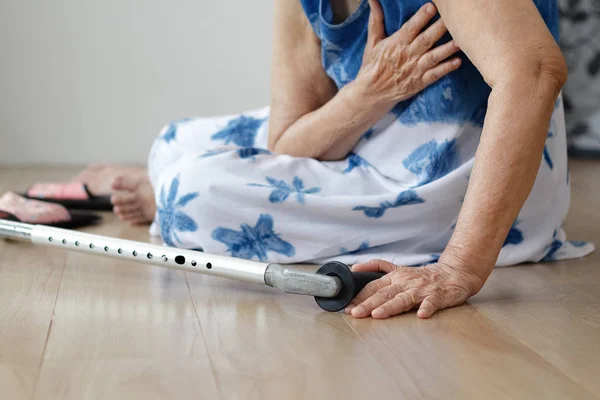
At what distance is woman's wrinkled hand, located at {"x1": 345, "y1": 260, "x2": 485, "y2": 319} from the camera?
3.58 ft

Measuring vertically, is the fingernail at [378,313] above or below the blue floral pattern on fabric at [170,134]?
above

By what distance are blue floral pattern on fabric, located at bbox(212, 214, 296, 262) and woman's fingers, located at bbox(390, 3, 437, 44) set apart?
0.44 m

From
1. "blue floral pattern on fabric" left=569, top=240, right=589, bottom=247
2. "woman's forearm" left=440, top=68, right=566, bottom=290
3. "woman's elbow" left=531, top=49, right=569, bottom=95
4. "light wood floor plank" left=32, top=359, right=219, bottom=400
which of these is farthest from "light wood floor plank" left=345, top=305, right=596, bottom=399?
"blue floral pattern on fabric" left=569, top=240, right=589, bottom=247

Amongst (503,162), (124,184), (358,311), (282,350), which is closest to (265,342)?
(282,350)

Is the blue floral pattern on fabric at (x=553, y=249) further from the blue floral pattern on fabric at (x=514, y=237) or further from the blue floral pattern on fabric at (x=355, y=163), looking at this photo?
the blue floral pattern on fabric at (x=355, y=163)

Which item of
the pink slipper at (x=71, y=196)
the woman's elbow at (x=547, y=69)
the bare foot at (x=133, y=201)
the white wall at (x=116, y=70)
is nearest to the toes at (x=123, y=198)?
the bare foot at (x=133, y=201)

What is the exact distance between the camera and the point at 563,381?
0.87 m

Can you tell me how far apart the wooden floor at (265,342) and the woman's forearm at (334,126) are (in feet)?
1.30

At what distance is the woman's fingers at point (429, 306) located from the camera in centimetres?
108

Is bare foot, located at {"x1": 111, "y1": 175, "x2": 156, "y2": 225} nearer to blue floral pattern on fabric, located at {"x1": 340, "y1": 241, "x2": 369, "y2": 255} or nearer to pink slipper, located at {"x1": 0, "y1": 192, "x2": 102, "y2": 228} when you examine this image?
pink slipper, located at {"x1": 0, "y1": 192, "x2": 102, "y2": 228}

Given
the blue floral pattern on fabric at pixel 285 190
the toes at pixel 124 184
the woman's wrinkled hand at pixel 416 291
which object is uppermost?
the woman's wrinkled hand at pixel 416 291

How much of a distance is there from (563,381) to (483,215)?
0.98ft

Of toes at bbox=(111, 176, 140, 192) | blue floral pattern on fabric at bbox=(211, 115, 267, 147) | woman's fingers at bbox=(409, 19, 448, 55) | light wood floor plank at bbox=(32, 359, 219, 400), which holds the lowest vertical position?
toes at bbox=(111, 176, 140, 192)

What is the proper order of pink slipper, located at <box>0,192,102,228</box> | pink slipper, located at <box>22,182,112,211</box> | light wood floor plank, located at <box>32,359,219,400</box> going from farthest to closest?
pink slipper, located at <box>22,182,112,211</box>, pink slipper, located at <box>0,192,102,228</box>, light wood floor plank, located at <box>32,359,219,400</box>
